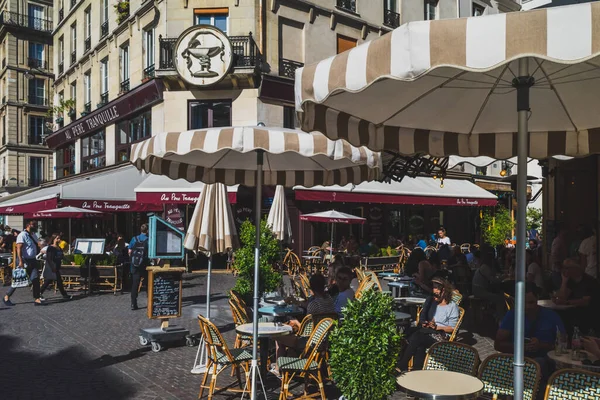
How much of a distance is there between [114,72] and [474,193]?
1692 cm

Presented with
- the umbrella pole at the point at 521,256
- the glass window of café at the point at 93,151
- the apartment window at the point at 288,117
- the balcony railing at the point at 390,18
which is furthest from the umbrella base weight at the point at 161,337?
the balcony railing at the point at 390,18

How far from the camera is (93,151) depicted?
26.2 meters

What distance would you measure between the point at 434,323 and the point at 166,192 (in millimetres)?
12568

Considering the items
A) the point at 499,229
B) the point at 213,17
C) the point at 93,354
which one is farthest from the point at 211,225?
the point at 499,229

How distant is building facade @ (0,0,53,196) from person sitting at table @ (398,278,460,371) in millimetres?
41872

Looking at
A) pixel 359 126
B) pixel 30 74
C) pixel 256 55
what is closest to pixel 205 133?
pixel 359 126

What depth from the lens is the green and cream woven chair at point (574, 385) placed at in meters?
3.70

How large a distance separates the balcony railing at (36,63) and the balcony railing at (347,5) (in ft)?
102

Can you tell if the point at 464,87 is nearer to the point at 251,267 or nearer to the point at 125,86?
the point at 251,267

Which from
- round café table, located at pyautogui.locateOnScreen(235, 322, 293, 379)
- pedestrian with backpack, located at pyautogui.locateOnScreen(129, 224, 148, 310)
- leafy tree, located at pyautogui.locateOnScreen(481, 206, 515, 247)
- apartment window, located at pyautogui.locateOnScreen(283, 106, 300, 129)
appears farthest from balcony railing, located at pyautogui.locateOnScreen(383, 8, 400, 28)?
round café table, located at pyautogui.locateOnScreen(235, 322, 293, 379)

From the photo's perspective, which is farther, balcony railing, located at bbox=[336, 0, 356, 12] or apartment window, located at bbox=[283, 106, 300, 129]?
balcony railing, located at bbox=[336, 0, 356, 12]

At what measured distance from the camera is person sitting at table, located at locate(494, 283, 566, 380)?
5.15m

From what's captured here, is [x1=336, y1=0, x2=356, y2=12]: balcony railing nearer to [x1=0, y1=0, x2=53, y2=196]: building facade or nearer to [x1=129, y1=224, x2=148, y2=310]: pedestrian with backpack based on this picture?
[x1=129, y1=224, x2=148, y2=310]: pedestrian with backpack

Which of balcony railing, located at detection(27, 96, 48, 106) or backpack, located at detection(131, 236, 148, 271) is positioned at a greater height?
balcony railing, located at detection(27, 96, 48, 106)
